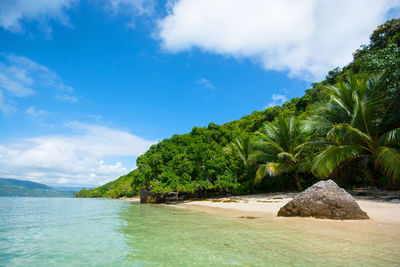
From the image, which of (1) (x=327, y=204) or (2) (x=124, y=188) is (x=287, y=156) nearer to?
(1) (x=327, y=204)

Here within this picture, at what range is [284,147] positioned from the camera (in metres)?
15.1

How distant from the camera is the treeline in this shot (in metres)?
9.84

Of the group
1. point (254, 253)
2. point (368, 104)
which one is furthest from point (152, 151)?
point (254, 253)

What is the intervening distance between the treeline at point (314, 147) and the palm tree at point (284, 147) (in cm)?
6

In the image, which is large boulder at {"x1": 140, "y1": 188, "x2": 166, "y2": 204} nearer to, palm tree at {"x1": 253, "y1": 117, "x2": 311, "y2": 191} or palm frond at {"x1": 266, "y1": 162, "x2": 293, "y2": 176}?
palm tree at {"x1": 253, "y1": 117, "x2": 311, "y2": 191}

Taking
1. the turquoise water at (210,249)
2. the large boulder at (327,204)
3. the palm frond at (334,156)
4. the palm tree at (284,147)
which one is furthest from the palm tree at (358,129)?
the turquoise water at (210,249)

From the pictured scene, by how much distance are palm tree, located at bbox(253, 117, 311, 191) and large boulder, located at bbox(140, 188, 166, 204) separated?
30.3 ft

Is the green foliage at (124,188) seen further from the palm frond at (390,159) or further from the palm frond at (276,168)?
the palm frond at (390,159)

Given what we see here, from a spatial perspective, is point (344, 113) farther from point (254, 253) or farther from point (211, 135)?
point (211, 135)

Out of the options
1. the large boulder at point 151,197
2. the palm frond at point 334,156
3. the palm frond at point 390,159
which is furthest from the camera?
the large boulder at point 151,197

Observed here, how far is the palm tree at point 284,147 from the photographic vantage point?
1405cm

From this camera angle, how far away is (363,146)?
32.8 ft

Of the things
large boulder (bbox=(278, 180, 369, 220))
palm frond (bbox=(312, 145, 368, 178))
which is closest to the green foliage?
palm frond (bbox=(312, 145, 368, 178))

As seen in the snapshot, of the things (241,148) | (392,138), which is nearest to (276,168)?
(241,148)
